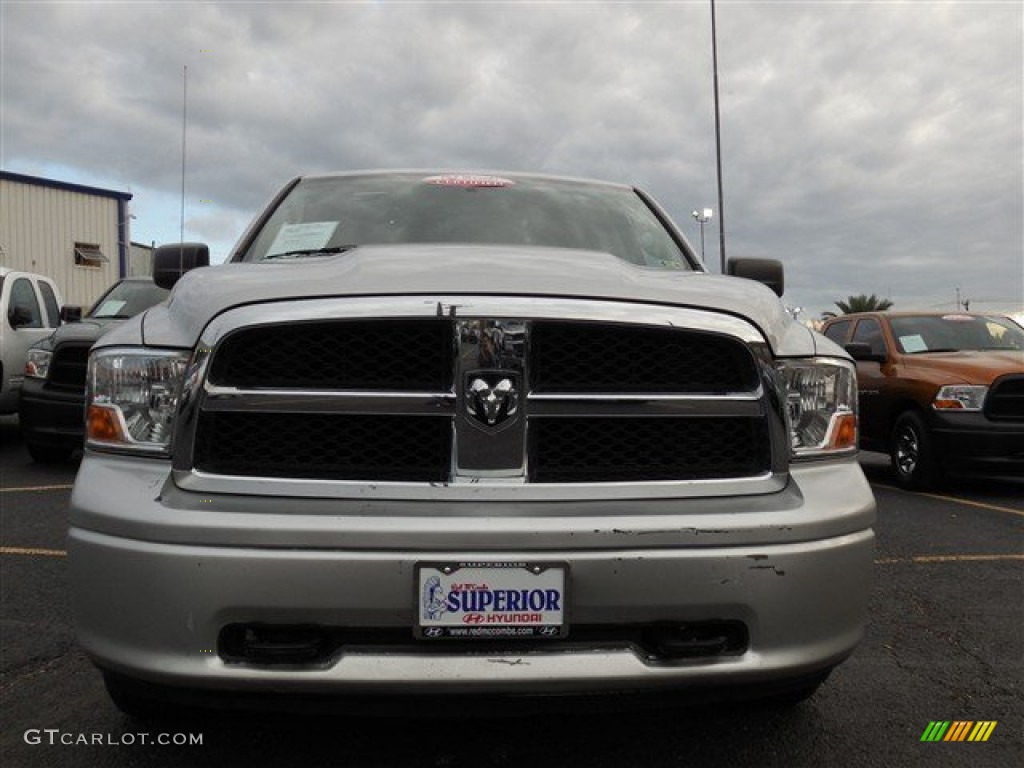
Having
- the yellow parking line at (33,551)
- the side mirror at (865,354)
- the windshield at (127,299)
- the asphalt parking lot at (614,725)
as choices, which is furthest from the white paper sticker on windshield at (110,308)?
the side mirror at (865,354)

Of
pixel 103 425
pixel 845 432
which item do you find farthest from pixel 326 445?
pixel 845 432

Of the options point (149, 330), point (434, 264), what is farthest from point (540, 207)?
point (149, 330)

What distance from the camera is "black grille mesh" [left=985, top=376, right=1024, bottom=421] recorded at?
6785mm

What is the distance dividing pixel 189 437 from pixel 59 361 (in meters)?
6.22

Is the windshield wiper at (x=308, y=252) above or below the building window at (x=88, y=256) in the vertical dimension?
below

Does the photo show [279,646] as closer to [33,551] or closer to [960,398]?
[33,551]

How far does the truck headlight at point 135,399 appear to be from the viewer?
2059 millimetres

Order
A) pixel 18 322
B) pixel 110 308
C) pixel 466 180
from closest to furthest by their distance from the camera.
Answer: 1. pixel 466 180
2. pixel 110 308
3. pixel 18 322

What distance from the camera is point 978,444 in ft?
22.1

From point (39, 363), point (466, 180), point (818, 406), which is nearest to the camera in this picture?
point (818, 406)

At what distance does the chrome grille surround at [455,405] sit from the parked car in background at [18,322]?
25.8ft

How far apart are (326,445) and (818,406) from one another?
4.23 feet

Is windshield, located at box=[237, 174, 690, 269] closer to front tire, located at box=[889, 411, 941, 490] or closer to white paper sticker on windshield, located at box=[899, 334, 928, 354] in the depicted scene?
front tire, located at box=[889, 411, 941, 490]

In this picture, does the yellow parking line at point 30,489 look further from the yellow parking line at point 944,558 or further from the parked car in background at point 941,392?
the parked car in background at point 941,392
